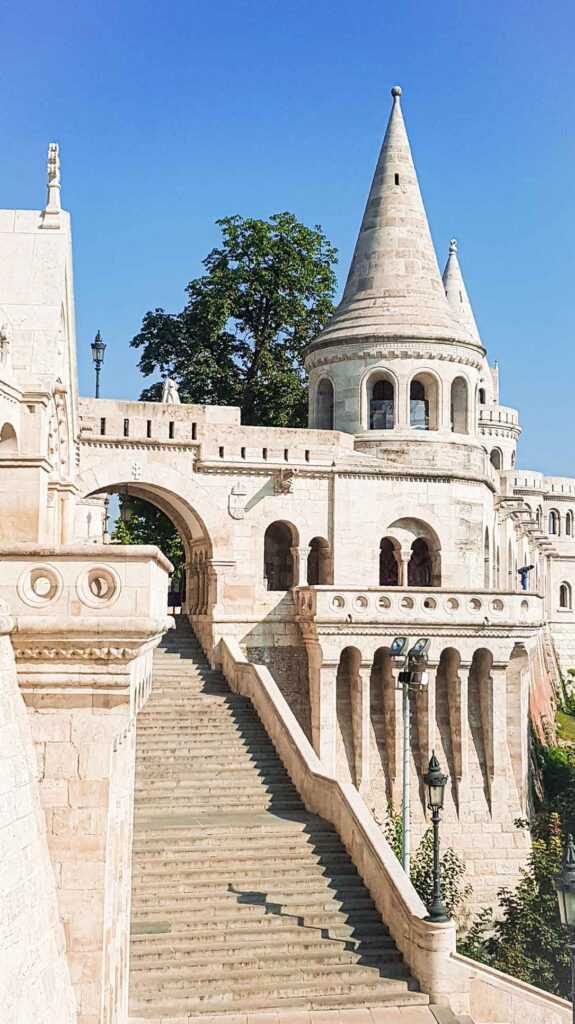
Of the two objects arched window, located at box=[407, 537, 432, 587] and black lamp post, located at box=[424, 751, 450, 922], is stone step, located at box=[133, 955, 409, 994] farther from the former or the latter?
arched window, located at box=[407, 537, 432, 587]

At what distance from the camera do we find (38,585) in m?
8.58

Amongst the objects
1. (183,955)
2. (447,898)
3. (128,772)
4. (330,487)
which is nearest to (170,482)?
(330,487)

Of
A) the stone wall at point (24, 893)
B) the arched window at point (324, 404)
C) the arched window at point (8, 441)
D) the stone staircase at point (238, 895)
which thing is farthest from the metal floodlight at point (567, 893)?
the arched window at point (324, 404)

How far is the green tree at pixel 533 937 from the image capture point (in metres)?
19.0

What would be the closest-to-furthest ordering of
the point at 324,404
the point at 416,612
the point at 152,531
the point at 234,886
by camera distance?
the point at 234,886 < the point at 416,612 < the point at 324,404 < the point at 152,531

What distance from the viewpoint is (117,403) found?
2512 centimetres

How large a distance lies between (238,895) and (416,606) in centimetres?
1003

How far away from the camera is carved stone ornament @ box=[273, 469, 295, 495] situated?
25.5m

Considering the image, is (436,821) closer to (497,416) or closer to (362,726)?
(362,726)

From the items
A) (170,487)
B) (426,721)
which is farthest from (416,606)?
(170,487)

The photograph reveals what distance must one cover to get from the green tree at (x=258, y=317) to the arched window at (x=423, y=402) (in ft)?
18.8

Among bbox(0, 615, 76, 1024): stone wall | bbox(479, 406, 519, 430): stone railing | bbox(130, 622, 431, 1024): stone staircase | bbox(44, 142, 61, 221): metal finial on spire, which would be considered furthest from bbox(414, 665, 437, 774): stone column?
bbox(479, 406, 519, 430): stone railing

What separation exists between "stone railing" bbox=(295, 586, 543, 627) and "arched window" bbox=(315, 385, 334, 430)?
205 inches

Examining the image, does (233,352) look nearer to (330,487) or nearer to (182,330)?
(182,330)
